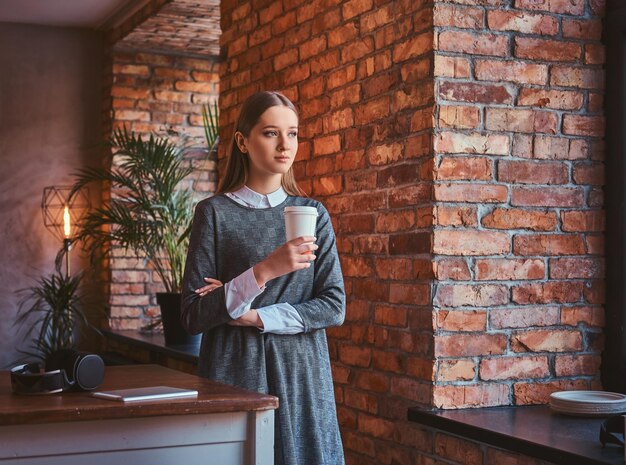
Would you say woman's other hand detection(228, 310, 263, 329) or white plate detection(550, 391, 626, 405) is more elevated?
woman's other hand detection(228, 310, 263, 329)

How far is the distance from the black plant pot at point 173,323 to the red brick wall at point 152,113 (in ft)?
4.57

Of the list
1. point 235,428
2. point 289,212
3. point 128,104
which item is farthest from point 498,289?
point 128,104

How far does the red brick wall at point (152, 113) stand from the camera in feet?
20.9

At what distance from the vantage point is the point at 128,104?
21.1ft

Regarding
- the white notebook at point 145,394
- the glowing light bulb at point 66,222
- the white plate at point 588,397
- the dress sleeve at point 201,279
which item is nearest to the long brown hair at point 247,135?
the dress sleeve at point 201,279

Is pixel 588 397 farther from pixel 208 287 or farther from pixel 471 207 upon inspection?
pixel 208 287

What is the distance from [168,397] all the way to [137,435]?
10cm

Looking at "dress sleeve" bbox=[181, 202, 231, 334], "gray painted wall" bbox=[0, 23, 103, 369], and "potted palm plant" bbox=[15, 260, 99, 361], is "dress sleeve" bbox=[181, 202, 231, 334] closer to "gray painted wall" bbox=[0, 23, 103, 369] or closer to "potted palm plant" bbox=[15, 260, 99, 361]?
"potted palm plant" bbox=[15, 260, 99, 361]

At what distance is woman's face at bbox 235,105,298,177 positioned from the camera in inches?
96.5

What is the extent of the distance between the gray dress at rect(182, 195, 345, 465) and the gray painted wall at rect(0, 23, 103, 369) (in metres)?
4.38

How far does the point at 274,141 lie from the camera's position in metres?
2.46

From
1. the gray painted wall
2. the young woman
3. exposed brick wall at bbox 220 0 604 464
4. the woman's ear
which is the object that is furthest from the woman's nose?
the gray painted wall

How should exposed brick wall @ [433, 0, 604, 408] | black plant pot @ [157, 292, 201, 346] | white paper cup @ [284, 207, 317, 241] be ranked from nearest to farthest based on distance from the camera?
white paper cup @ [284, 207, 317, 241] < exposed brick wall @ [433, 0, 604, 408] < black plant pot @ [157, 292, 201, 346]

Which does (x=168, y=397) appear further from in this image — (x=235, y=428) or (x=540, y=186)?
(x=540, y=186)
